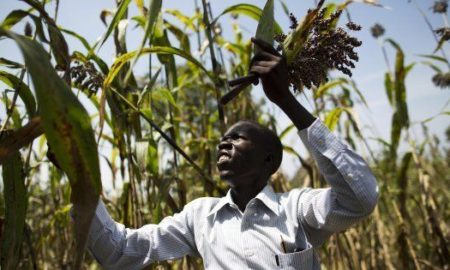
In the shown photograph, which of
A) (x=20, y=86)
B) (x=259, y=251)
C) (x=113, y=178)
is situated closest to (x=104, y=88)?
(x=20, y=86)

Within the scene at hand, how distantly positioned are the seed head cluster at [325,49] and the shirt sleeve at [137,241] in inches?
29.8

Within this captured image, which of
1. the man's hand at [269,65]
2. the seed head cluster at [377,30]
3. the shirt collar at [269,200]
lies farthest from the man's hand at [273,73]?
the seed head cluster at [377,30]

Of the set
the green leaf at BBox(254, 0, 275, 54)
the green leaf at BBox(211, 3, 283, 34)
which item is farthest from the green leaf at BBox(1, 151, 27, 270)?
the green leaf at BBox(211, 3, 283, 34)

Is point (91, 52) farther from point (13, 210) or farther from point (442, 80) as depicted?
point (442, 80)

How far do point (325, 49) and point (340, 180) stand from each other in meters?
0.40

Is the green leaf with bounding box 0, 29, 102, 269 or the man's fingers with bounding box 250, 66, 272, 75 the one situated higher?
the man's fingers with bounding box 250, 66, 272, 75

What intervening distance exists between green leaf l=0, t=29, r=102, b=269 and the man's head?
84cm

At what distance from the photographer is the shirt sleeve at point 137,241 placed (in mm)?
1256

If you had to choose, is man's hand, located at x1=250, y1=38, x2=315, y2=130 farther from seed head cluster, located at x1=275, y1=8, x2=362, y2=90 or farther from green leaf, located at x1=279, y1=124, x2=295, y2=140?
green leaf, located at x1=279, y1=124, x2=295, y2=140

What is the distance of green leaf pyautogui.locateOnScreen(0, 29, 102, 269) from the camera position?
0.57 metres

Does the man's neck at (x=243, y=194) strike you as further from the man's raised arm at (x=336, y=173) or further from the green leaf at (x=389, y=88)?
the green leaf at (x=389, y=88)

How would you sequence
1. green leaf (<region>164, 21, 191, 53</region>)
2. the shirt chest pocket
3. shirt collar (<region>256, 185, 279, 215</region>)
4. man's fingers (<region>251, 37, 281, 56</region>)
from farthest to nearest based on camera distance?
green leaf (<region>164, 21, 191, 53</region>) → shirt collar (<region>256, 185, 279, 215</region>) → the shirt chest pocket → man's fingers (<region>251, 37, 281, 56</region>)

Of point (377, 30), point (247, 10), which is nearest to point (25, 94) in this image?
point (247, 10)

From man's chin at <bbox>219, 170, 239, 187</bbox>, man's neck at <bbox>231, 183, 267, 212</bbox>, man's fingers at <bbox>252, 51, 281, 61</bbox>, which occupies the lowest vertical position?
man's neck at <bbox>231, 183, 267, 212</bbox>
